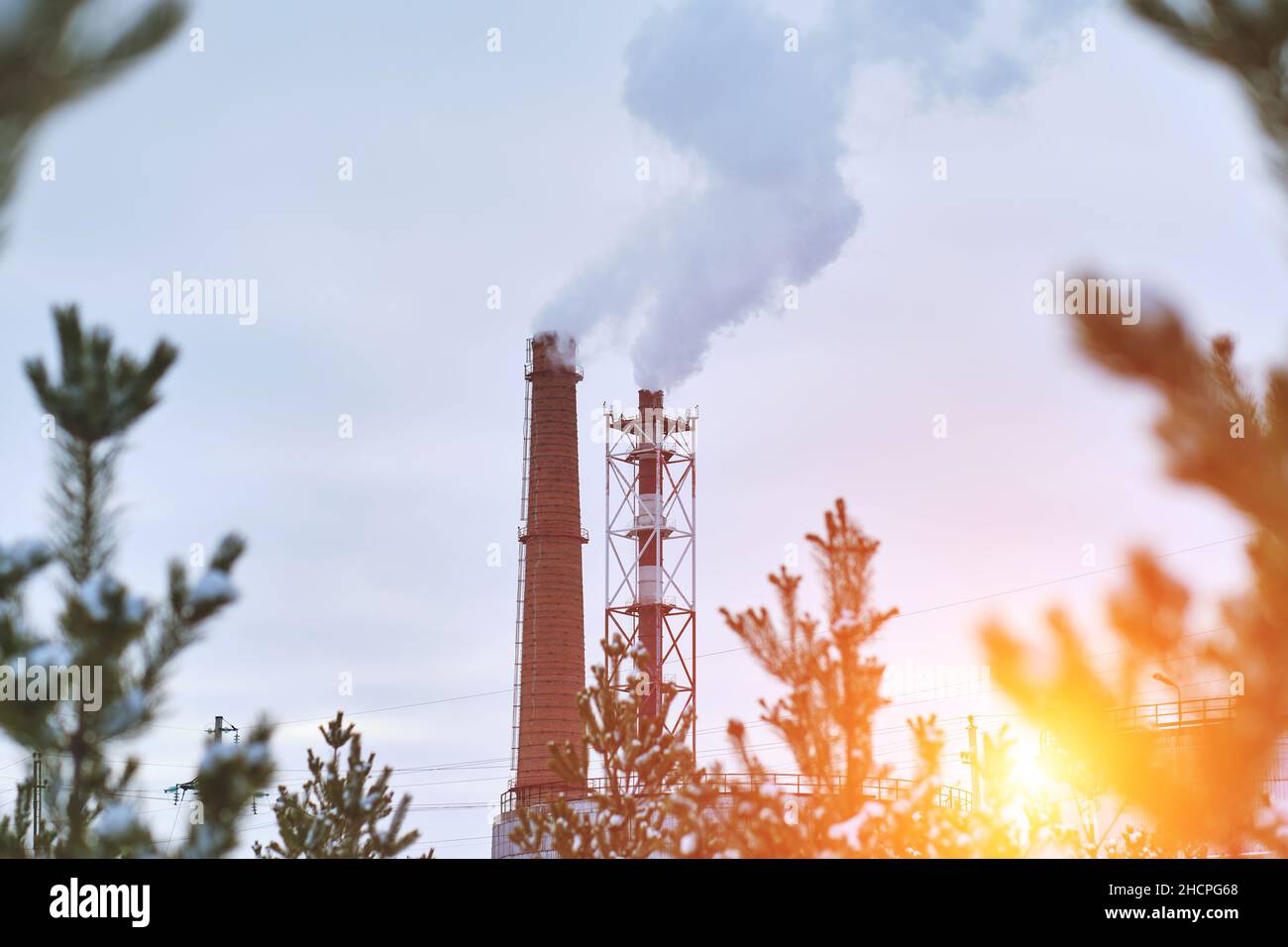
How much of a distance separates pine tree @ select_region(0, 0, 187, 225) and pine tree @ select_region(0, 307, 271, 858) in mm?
1485

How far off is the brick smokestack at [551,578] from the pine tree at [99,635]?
137 feet

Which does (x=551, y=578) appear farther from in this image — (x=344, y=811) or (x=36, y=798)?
(x=36, y=798)

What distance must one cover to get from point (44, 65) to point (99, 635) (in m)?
2.17

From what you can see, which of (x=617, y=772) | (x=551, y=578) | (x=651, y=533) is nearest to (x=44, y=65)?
(x=617, y=772)

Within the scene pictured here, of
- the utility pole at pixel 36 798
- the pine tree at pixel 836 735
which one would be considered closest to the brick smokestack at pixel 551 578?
the pine tree at pixel 836 735

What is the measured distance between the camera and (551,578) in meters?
47.7

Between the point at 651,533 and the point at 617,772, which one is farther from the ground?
the point at 651,533

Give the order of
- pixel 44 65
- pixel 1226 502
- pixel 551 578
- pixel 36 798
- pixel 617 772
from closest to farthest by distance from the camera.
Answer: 1. pixel 1226 502
2. pixel 44 65
3. pixel 36 798
4. pixel 617 772
5. pixel 551 578

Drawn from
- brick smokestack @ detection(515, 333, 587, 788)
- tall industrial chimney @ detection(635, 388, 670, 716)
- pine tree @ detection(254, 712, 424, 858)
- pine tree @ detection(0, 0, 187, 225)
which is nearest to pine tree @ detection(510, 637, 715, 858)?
pine tree @ detection(254, 712, 424, 858)

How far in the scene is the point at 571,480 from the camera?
159 feet

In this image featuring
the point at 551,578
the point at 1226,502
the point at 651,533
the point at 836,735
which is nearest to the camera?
the point at 1226,502

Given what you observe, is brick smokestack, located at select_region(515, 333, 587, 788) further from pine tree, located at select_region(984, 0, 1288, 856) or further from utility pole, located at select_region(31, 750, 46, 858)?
pine tree, located at select_region(984, 0, 1288, 856)
